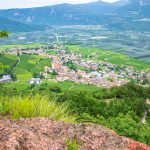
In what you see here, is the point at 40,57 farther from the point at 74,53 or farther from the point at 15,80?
the point at 15,80

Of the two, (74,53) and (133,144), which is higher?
(133,144)

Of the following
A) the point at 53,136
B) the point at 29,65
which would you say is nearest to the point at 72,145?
the point at 53,136

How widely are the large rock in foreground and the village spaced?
6914 centimetres

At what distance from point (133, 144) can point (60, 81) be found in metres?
75.1

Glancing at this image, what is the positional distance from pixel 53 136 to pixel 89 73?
9301 centimetres

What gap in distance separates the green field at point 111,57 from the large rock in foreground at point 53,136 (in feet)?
310

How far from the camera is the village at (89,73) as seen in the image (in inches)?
3298

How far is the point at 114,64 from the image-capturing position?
374 feet

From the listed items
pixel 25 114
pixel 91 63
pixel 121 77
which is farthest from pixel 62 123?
pixel 91 63

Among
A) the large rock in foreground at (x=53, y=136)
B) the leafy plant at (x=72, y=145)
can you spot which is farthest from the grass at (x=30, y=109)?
the leafy plant at (x=72, y=145)

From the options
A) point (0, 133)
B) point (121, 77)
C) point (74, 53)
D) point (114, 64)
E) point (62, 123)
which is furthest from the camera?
point (74, 53)

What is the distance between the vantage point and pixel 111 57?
409ft

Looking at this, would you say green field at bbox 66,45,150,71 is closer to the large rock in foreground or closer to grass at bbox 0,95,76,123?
grass at bbox 0,95,76,123

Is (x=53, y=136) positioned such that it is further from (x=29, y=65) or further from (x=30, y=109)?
(x=29, y=65)
